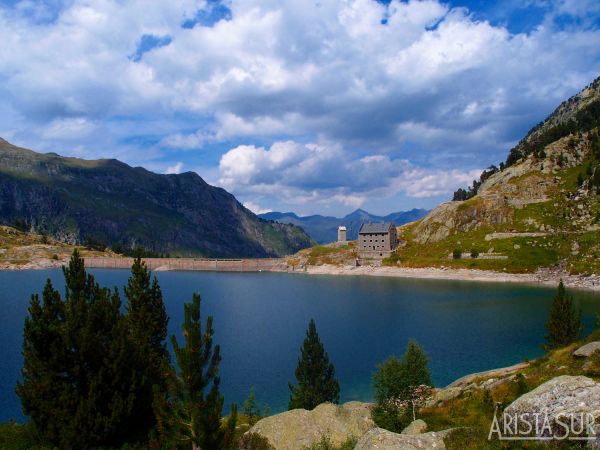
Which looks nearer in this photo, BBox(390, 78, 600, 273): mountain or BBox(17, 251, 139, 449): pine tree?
BBox(17, 251, 139, 449): pine tree

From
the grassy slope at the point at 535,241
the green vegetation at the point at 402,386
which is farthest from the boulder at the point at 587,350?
the grassy slope at the point at 535,241

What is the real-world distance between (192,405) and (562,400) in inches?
613

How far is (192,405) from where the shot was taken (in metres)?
20.0

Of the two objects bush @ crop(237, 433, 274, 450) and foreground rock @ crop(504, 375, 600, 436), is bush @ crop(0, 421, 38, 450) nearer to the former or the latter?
bush @ crop(237, 433, 274, 450)

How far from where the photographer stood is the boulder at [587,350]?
104 ft

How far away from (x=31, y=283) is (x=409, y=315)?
141467mm

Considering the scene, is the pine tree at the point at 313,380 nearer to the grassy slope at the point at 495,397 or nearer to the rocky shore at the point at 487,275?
the grassy slope at the point at 495,397

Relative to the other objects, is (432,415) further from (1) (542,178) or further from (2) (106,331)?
(1) (542,178)

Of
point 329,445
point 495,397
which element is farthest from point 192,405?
point 495,397

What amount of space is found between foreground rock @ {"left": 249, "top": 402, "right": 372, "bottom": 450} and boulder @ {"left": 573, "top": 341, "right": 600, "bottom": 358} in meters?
18.5

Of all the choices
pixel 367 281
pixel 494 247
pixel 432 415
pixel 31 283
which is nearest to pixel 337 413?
pixel 432 415

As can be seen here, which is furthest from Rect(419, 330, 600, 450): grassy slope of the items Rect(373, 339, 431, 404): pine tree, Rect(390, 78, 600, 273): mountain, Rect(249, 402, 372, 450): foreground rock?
Rect(390, 78, 600, 273): mountain

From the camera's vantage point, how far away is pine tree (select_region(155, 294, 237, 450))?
2000 centimetres

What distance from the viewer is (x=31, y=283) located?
157 meters
